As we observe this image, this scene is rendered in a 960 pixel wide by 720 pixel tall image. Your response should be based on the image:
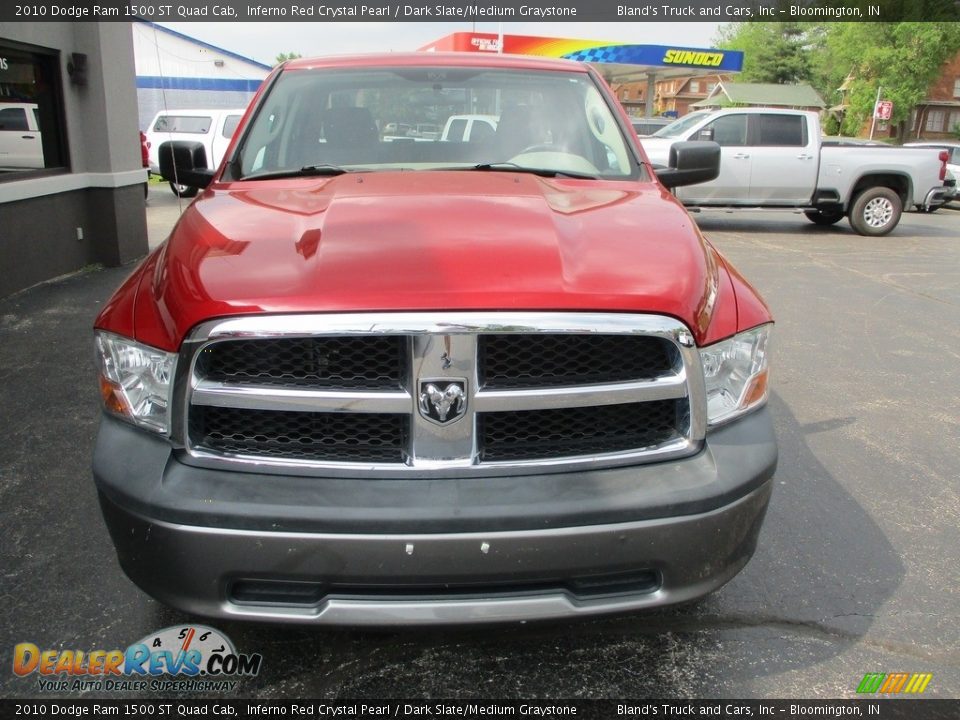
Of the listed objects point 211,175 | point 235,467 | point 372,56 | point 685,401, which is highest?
point 372,56

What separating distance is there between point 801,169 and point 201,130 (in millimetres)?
12676

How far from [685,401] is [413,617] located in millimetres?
876

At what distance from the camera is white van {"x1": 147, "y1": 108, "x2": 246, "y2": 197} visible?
53.1 feet

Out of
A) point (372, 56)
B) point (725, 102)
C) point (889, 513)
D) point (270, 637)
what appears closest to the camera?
point (270, 637)

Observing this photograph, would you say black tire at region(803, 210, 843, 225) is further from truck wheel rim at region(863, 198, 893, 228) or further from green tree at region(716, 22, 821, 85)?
green tree at region(716, 22, 821, 85)

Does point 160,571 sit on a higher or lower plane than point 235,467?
lower

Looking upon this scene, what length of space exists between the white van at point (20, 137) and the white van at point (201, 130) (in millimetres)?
8496

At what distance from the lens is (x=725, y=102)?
48.0 metres

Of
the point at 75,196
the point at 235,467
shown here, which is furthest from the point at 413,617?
the point at 75,196

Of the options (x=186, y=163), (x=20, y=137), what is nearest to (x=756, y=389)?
(x=186, y=163)

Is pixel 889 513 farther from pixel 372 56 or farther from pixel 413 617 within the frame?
pixel 372 56

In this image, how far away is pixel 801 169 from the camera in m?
12.9

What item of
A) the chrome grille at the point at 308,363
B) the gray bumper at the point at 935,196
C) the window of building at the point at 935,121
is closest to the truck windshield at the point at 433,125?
the chrome grille at the point at 308,363

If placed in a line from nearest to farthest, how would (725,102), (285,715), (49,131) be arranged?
(285,715), (49,131), (725,102)
